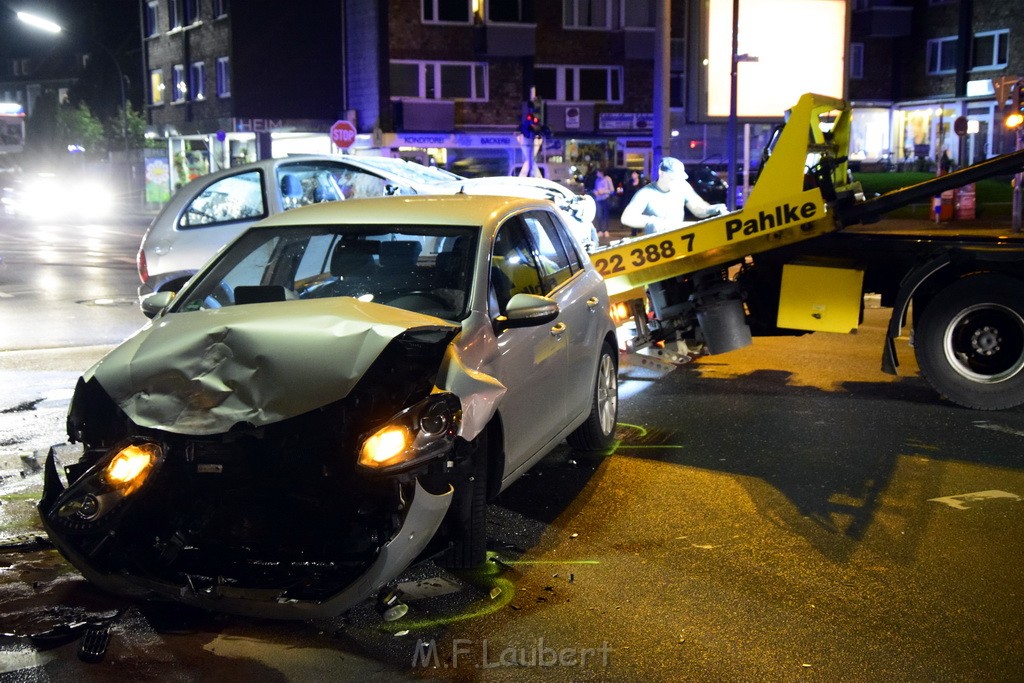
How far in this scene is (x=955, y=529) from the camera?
6.10m

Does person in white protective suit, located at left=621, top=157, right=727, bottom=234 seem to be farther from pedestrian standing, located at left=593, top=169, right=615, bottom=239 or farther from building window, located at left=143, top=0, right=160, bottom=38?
building window, located at left=143, top=0, right=160, bottom=38

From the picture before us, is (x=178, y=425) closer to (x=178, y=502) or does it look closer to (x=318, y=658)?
(x=178, y=502)

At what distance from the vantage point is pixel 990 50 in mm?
50406

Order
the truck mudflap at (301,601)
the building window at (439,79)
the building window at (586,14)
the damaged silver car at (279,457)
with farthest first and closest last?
the building window at (586,14) → the building window at (439,79) → the damaged silver car at (279,457) → the truck mudflap at (301,601)

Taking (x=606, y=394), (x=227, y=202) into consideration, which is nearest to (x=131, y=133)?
(x=227, y=202)

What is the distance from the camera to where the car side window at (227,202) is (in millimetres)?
12148

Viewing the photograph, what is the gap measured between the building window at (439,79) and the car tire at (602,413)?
40.2m

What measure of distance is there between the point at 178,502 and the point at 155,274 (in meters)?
7.62

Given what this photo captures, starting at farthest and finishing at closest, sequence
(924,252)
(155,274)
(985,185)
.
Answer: (985,185)
(155,274)
(924,252)

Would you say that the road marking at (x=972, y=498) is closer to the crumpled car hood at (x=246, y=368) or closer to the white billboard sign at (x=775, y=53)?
the crumpled car hood at (x=246, y=368)

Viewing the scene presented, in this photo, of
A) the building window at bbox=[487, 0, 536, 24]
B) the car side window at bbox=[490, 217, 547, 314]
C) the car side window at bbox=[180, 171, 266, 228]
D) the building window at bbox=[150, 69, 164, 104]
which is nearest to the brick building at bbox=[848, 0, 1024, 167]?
the building window at bbox=[487, 0, 536, 24]

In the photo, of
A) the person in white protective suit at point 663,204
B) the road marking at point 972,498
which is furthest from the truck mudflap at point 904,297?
the person in white protective suit at point 663,204

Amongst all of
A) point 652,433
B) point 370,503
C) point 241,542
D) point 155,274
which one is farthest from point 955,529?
point 155,274

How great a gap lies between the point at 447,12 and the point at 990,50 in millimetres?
22995
